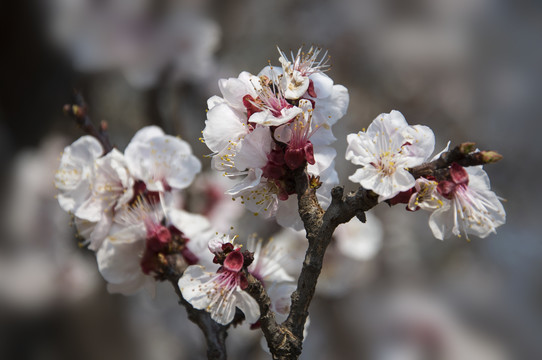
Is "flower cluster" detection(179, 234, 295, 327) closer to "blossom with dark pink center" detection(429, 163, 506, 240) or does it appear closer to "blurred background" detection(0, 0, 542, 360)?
"blossom with dark pink center" detection(429, 163, 506, 240)

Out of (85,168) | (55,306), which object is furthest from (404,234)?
(85,168)

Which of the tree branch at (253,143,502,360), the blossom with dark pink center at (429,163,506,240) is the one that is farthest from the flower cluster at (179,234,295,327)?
the blossom with dark pink center at (429,163,506,240)

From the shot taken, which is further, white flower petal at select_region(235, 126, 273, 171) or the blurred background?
the blurred background

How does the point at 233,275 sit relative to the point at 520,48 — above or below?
below

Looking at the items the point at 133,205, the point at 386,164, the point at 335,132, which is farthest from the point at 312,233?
the point at 335,132

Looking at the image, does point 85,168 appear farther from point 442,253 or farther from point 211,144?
point 442,253

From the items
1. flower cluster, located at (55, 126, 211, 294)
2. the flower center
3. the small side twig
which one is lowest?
the small side twig
